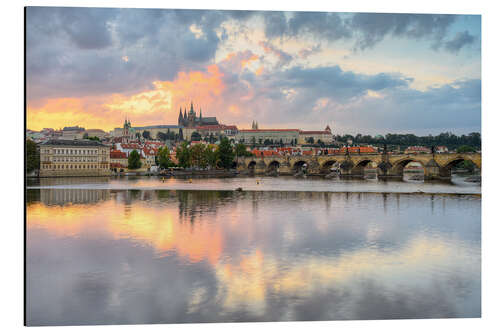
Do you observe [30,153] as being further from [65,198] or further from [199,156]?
[199,156]

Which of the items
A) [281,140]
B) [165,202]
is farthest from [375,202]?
[281,140]

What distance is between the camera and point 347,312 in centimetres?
443

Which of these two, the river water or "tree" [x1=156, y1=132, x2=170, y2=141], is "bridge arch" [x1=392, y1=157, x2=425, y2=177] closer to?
the river water

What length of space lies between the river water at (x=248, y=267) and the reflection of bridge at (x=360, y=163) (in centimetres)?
831

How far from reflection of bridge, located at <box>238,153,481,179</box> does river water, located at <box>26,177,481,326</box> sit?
27.3 feet

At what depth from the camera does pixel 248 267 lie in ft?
Result: 19.3

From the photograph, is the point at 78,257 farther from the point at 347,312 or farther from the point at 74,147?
the point at 74,147

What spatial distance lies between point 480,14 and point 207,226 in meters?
5.87

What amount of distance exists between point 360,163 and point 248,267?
32.9m

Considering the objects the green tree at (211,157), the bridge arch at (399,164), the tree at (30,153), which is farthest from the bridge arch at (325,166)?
the tree at (30,153)

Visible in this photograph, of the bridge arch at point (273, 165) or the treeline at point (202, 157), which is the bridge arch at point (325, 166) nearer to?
the bridge arch at point (273, 165)

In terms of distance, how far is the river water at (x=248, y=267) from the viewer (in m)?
4.49

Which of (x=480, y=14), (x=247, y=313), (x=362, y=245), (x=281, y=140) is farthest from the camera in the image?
(x=281, y=140)

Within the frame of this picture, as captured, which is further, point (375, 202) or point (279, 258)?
point (375, 202)
